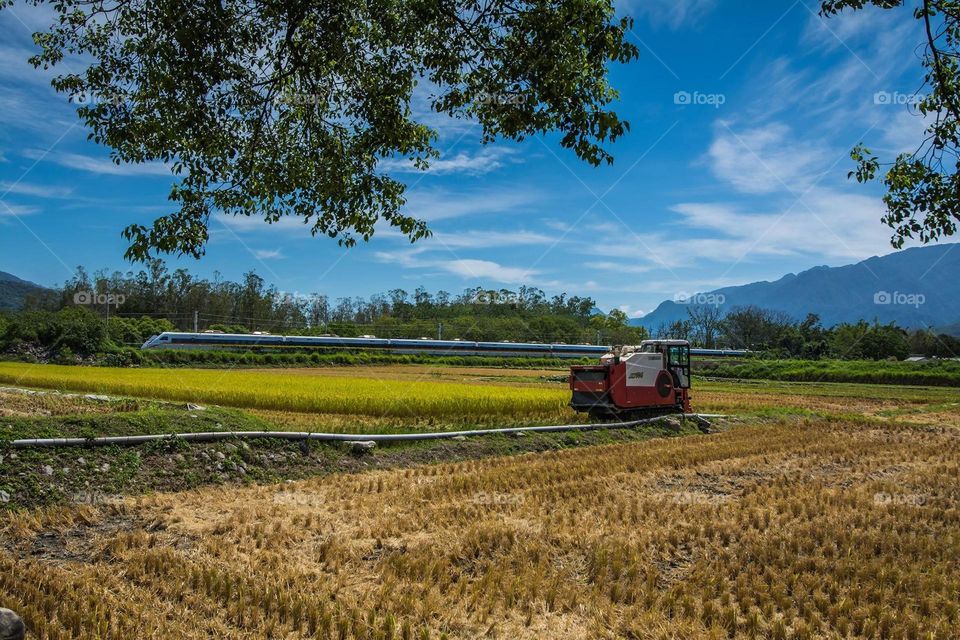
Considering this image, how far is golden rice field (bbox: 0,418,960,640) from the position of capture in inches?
183

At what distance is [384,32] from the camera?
783 centimetres

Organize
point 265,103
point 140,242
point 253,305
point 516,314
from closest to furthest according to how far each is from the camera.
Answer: point 140,242, point 265,103, point 253,305, point 516,314

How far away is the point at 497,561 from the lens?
5.92 meters

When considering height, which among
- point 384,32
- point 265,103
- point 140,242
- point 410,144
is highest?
point 384,32

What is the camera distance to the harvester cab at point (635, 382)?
57.8 feet

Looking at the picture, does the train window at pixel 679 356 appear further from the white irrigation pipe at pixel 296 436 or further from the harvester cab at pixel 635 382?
the white irrigation pipe at pixel 296 436

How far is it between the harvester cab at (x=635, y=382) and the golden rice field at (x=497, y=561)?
782 centimetres

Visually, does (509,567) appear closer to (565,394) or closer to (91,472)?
(91,472)

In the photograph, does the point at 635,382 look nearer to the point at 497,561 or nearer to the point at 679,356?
the point at 679,356

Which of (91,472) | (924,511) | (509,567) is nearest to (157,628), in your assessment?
(509,567)

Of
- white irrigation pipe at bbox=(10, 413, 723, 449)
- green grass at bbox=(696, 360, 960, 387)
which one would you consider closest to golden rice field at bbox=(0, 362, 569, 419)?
white irrigation pipe at bbox=(10, 413, 723, 449)

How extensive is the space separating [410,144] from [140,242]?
3502 millimetres

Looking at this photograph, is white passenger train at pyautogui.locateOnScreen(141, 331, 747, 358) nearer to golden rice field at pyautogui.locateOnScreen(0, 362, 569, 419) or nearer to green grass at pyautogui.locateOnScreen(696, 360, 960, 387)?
green grass at pyautogui.locateOnScreen(696, 360, 960, 387)

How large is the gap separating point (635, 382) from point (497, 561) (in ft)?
42.1
